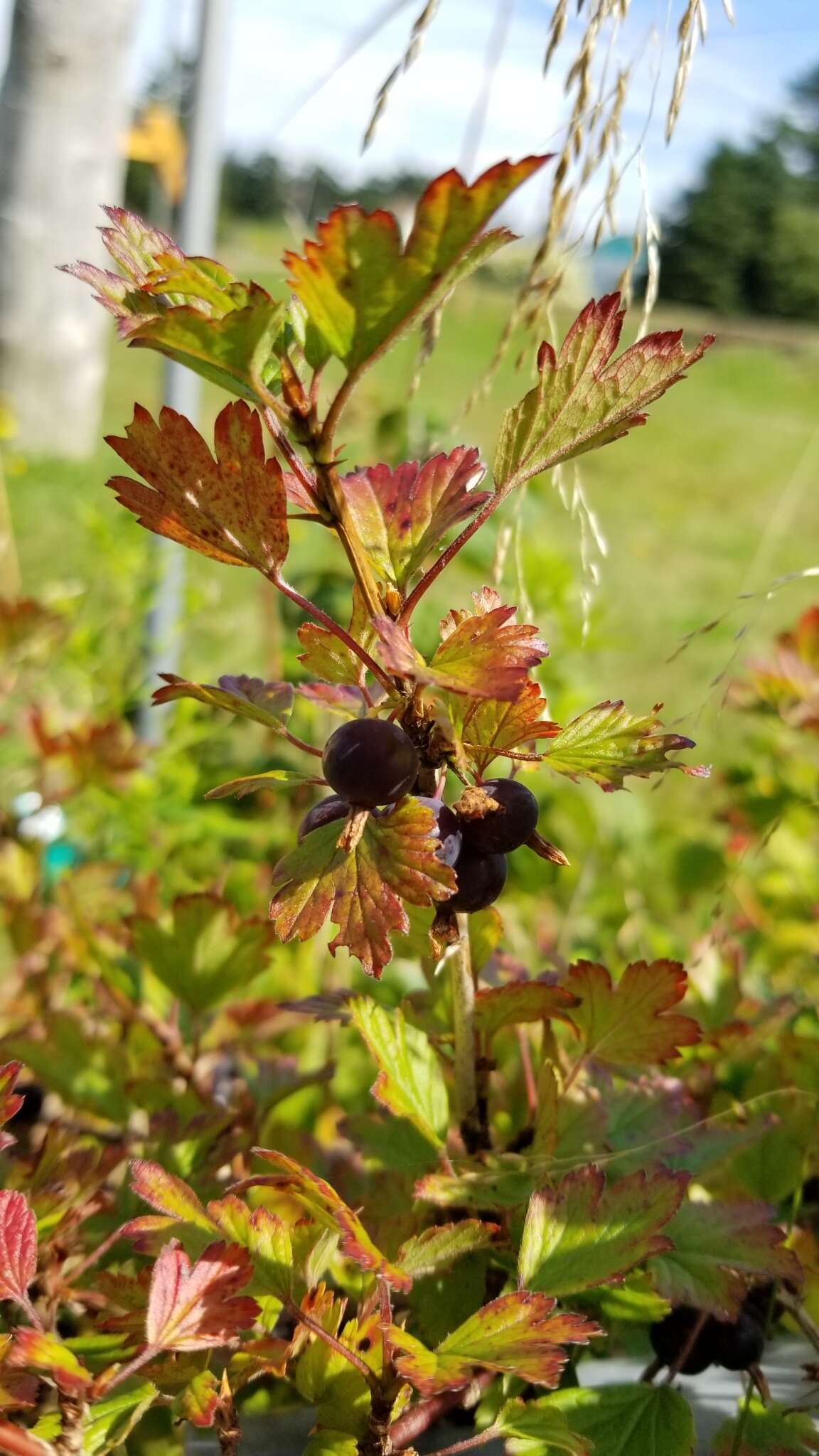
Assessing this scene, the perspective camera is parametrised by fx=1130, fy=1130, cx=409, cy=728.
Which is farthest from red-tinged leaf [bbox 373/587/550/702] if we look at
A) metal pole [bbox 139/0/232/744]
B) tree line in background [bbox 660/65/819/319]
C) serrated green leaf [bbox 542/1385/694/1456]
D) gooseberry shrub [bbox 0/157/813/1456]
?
tree line in background [bbox 660/65/819/319]

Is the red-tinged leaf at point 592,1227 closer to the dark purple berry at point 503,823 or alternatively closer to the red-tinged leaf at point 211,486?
the dark purple berry at point 503,823

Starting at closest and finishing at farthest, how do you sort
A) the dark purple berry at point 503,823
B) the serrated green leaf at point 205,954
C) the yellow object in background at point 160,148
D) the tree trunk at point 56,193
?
1. the dark purple berry at point 503,823
2. the serrated green leaf at point 205,954
3. the tree trunk at point 56,193
4. the yellow object in background at point 160,148

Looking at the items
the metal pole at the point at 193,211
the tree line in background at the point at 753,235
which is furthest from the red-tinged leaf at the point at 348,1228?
the tree line in background at the point at 753,235

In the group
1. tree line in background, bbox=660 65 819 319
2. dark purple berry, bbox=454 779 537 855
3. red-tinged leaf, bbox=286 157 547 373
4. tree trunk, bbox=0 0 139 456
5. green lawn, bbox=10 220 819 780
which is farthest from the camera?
tree line in background, bbox=660 65 819 319

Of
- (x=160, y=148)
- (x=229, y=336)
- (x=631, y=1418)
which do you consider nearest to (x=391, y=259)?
(x=229, y=336)

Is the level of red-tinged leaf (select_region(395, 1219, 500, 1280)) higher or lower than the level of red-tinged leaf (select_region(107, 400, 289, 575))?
lower

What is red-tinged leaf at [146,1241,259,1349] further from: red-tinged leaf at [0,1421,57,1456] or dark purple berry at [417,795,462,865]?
dark purple berry at [417,795,462,865]
